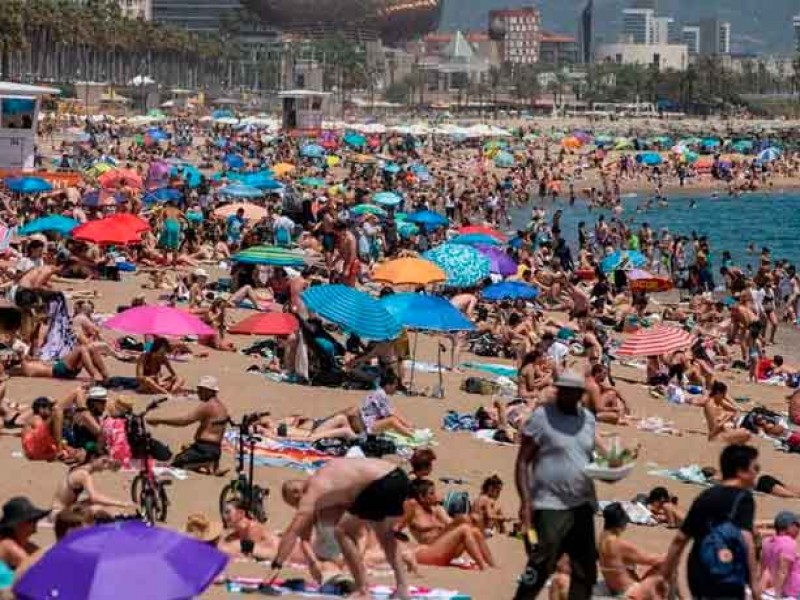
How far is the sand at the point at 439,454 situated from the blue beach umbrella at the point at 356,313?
71 centimetres

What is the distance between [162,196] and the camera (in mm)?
32312

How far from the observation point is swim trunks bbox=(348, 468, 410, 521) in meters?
8.16

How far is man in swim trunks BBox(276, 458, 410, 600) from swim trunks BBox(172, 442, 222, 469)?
3.27 m

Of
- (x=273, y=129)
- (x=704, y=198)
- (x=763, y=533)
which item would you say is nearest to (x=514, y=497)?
(x=763, y=533)

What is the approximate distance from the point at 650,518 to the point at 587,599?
14.9 ft

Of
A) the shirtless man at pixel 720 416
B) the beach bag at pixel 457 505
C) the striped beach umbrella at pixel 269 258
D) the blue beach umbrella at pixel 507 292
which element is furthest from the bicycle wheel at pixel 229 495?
the blue beach umbrella at pixel 507 292

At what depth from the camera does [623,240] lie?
36.8 m

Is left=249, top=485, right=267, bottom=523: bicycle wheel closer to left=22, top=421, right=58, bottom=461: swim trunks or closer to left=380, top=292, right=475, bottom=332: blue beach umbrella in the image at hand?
left=22, top=421, right=58, bottom=461: swim trunks

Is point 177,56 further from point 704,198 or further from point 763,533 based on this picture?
point 763,533

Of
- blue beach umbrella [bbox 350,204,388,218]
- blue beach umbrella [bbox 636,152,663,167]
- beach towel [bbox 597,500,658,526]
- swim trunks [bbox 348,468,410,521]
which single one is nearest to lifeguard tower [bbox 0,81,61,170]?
blue beach umbrella [bbox 350,204,388,218]

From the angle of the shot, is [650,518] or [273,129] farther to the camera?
[273,129]

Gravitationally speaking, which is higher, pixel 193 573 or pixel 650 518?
pixel 193 573

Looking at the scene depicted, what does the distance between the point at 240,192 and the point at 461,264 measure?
38.5 feet

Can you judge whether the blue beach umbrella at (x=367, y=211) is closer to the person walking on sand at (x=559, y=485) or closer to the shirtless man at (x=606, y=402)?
the shirtless man at (x=606, y=402)
